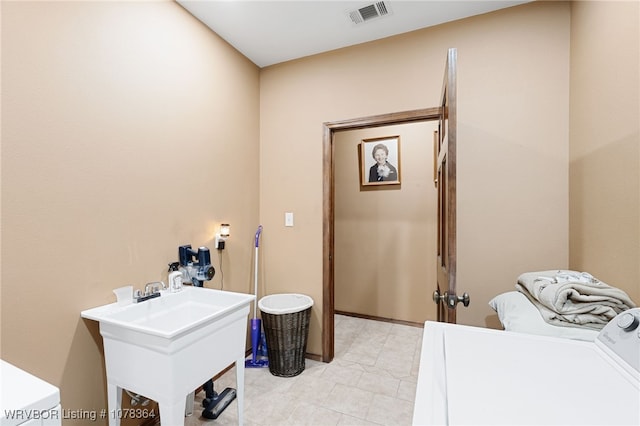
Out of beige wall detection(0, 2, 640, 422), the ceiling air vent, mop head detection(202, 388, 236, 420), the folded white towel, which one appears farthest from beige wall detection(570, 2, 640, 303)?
mop head detection(202, 388, 236, 420)

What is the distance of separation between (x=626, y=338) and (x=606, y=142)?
3.40 ft

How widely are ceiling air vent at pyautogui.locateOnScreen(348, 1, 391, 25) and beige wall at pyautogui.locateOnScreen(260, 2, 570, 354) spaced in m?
0.29

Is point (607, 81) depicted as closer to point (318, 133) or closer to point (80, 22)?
point (318, 133)

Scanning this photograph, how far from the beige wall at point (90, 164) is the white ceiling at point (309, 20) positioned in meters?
0.22

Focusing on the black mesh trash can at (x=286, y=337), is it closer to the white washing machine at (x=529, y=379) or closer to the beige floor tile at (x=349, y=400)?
the beige floor tile at (x=349, y=400)

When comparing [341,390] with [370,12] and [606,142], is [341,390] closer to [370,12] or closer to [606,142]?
[606,142]

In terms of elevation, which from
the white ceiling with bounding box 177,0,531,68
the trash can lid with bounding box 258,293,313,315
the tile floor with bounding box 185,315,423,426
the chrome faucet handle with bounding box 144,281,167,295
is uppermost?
the white ceiling with bounding box 177,0,531,68

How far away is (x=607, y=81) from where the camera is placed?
1.37 meters

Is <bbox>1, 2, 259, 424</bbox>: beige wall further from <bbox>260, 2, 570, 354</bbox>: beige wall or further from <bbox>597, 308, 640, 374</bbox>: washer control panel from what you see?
<bbox>597, 308, 640, 374</bbox>: washer control panel

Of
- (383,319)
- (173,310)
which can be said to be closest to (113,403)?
(173,310)

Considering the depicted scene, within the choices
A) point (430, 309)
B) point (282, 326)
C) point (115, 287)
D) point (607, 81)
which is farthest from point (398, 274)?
point (115, 287)

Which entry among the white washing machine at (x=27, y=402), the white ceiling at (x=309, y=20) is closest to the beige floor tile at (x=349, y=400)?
the white washing machine at (x=27, y=402)

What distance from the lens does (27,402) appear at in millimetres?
695

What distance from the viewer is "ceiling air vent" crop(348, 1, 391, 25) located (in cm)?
195
